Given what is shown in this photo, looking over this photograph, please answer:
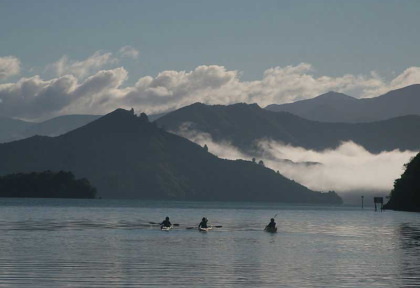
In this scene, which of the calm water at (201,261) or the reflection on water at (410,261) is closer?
the calm water at (201,261)

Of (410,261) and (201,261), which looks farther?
(410,261)

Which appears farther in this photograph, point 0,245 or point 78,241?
point 78,241

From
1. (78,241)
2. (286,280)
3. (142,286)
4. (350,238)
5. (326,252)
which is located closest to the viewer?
(142,286)

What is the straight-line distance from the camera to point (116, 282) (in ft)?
175

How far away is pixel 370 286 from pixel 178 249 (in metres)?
33.5

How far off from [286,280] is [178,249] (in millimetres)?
29260

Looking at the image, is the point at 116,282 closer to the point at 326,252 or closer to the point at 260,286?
the point at 260,286

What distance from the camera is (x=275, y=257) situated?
249ft

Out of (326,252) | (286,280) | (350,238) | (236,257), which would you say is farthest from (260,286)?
(350,238)

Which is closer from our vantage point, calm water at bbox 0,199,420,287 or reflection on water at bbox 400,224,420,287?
calm water at bbox 0,199,420,287

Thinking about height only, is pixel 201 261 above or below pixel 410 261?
below

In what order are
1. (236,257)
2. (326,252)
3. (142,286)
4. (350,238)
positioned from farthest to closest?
(350,238)
(326,252)
(236,257)
(142,286)

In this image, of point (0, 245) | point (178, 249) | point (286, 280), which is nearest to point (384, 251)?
point (178, 249)

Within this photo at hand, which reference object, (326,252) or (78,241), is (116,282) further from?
(78,241)
